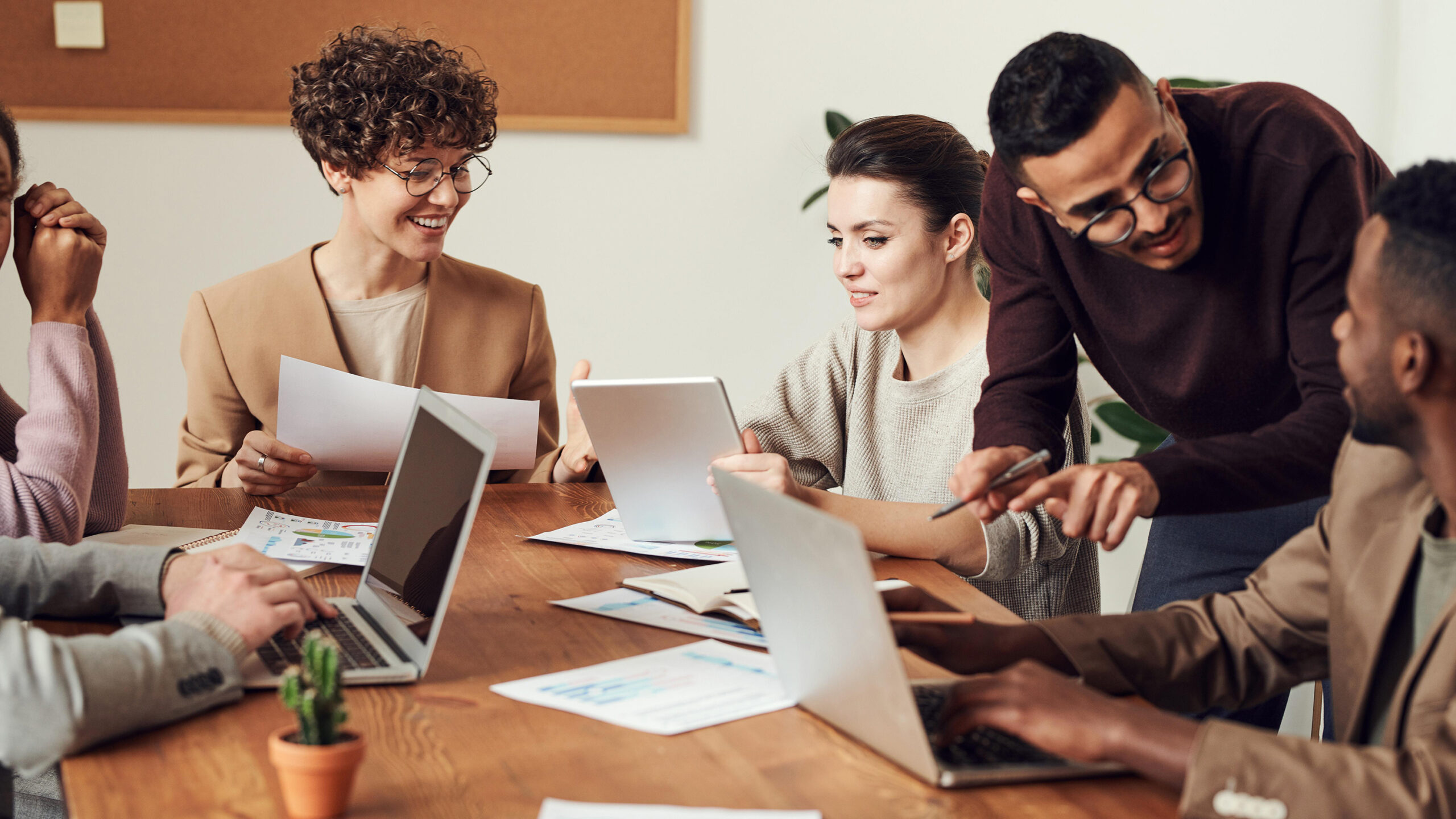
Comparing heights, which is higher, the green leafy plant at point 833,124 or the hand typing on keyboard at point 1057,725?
the green leafy plant at point 833,124

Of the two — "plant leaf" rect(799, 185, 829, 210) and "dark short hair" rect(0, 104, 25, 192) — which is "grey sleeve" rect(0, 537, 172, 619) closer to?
"dark short hair" rect(0, 104, 25, 192)

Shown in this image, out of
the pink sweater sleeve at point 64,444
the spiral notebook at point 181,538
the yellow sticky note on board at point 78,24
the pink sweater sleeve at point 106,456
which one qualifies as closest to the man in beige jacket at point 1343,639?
the spiral notebook at point 181,538

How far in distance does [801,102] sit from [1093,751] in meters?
2.63

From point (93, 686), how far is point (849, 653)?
58cm

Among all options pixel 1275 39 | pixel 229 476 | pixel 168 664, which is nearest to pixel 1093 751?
pixel 168 664

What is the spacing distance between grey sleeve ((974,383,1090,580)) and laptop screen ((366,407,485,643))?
78 centimetres

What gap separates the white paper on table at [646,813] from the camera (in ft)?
2.68

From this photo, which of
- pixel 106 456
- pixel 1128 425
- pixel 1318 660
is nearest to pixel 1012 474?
pixel 1318 660

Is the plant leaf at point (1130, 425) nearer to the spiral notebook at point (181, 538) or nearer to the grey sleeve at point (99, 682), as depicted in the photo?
the spiral notebook at point (181, 538)

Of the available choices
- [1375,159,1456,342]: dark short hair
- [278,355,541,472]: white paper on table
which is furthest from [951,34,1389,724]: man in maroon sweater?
[278,355,541,472]: white paper on table

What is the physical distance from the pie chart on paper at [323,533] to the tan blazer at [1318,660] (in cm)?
98

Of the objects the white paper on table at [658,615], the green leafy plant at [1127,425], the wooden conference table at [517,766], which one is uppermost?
the wooden conference table at [517,766]

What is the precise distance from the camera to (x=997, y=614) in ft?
4.22

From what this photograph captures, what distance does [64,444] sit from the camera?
148 centimetres
